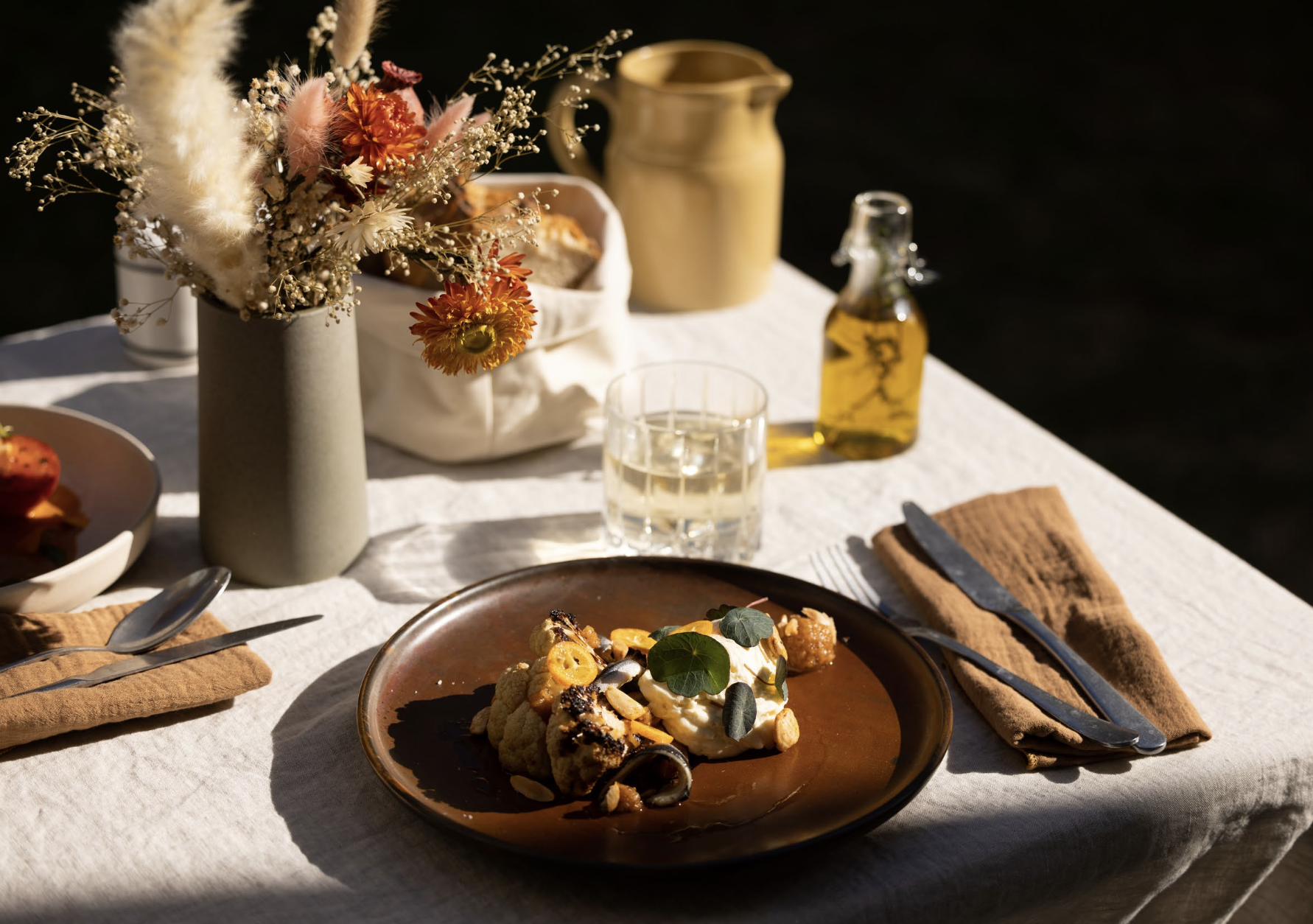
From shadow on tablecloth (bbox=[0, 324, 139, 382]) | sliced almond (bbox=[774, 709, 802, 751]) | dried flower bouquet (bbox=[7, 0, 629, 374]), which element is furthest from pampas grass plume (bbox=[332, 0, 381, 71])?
shadow on tablecloth (bbox=[0, 324, 139, 382])

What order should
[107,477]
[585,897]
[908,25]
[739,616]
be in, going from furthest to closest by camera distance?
[908,25] < [107,477] < [739,616] < [585,897]

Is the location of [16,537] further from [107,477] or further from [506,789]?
[506,789]

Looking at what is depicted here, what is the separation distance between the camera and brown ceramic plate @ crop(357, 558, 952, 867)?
822 mm

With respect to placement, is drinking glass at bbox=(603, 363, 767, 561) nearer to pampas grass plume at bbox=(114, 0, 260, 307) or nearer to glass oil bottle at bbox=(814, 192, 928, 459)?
glass oil bottle at bbox=(814, 192, 928, 459)

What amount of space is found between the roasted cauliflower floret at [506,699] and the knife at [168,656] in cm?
22

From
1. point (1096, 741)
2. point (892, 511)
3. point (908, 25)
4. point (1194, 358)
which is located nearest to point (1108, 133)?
point (908, 25)

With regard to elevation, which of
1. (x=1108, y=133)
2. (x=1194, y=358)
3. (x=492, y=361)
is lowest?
(x=1194, y=358)

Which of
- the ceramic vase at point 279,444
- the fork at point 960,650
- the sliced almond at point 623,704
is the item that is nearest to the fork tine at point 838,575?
the fork at point 960,650

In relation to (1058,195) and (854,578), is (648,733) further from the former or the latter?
(1058,195)

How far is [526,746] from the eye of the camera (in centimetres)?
86

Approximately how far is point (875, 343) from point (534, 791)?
717mm

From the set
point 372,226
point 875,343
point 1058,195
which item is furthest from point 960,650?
point 1058,195

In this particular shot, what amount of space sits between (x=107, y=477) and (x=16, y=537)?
120mm

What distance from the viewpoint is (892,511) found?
1347 millimetres
